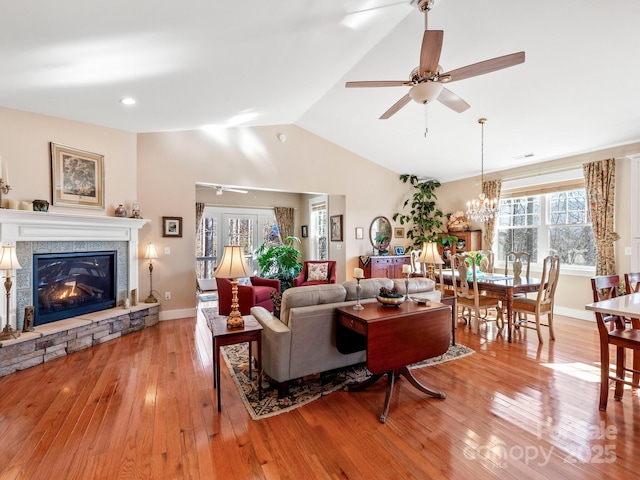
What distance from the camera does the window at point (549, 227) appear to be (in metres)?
4.76

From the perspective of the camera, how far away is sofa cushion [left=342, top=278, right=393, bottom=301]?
104 inches

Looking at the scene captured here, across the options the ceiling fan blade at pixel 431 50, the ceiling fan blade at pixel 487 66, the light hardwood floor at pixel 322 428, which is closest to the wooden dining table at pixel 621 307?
the light hardwood floor at pixel 322 428

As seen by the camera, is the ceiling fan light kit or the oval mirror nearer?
the ceiling fan light kit

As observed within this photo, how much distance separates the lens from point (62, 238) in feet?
11.5

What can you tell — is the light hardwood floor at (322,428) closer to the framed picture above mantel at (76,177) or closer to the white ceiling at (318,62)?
the framed picture above mantel at (76,177)

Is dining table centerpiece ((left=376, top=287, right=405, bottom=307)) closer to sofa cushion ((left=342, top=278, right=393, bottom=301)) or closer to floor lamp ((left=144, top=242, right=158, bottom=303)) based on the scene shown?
sofa cushion ((left=342, top=278, right=393, bottom=301))

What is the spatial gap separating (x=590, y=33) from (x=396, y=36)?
1683 millimetres

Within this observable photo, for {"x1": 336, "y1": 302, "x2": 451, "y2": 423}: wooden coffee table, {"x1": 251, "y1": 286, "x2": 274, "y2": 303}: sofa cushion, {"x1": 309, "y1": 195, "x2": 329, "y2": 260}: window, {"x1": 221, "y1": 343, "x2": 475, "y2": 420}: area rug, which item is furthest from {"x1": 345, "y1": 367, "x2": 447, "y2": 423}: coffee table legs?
{"x1": 309, "y1": 195, "x2": 329, "y2": 260}: window

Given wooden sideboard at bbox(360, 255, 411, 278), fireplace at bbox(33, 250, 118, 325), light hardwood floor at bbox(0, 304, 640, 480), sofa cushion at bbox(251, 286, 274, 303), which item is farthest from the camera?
wooden sideboard at bbox(360, 255, 411, 278)

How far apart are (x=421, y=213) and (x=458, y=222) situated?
99cm

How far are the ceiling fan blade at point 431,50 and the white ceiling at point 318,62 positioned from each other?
32.0 inches

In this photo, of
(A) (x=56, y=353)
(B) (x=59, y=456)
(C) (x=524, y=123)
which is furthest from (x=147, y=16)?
(C) (x=524, y=123)

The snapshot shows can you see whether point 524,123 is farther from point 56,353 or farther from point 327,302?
point 56,353

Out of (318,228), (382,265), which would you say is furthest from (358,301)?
(318,228)
